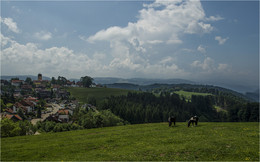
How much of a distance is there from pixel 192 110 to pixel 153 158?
170010mm

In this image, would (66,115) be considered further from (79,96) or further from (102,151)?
(102,151)

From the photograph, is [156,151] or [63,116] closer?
[156,151]

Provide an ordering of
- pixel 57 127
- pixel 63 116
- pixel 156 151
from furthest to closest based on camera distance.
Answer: pixel 63 116 < pixel 57 127 < pixel 156 151

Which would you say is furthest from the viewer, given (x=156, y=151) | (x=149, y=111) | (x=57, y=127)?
(x=149, y=111)

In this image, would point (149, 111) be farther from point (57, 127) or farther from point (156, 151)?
point (156, 151)

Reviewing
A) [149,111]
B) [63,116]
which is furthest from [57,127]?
[149,111]

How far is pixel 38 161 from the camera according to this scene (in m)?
16.8

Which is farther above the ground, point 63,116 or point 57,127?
point 57,127

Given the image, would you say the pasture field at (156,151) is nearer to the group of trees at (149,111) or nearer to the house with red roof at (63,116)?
the house with red roof at (63,116)

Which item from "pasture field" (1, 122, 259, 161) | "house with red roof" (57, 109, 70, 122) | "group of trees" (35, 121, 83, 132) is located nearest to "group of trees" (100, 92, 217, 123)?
"house with red roof" (57, 109, 70, 122)

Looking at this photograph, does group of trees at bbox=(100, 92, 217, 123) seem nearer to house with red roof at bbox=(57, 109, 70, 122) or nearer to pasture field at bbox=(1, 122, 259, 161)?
house with red roof at bbox=(57, 109, 70, 122)

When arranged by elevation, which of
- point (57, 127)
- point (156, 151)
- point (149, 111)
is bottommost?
point (149, 111)

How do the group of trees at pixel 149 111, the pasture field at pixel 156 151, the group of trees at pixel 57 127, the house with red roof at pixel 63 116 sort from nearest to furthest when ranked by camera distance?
the pasture field at pixel 156 151, the group of trees at pixel 57 127, the house with red roof at pixel 63 116, the group of trees at pixel 149 111

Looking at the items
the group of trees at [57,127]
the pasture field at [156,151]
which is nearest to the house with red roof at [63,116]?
the group of trees at [57,127]
